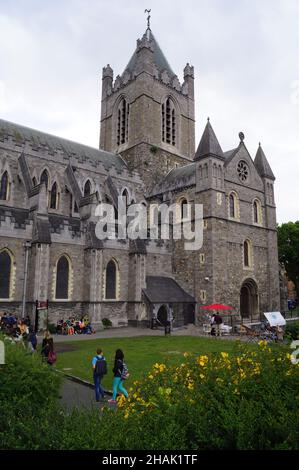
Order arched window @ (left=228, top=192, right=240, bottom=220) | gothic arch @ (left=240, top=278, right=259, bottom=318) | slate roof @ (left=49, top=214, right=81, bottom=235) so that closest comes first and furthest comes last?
slate roof @ (left=49, top=214, right=81, bottom=235) < arched window @ (left=228, top=192, right=240, bottom=220) < gothic arch @ (left=240, top=278, right=259, bottom=318)

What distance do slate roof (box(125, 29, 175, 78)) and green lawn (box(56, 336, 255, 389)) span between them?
121ft

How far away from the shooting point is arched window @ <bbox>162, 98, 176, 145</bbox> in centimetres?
4356

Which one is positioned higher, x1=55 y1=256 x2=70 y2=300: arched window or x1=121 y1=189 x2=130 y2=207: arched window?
x1=121 y1=189 x2=130 y2=207: arched window

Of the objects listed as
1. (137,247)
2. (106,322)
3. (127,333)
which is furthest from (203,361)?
(137,247)

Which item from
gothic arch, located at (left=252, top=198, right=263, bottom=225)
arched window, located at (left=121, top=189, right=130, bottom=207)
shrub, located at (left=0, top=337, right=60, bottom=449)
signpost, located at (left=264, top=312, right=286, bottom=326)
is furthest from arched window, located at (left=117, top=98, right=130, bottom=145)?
shrub, located at (left=0, top=337, right=60, bottom=449)

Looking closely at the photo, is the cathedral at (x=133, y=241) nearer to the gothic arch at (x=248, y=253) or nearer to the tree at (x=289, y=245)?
the gothic arch at (x=248, y=253)

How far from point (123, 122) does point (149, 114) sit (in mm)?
4910

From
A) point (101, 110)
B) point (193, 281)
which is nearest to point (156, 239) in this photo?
point (193, 281)

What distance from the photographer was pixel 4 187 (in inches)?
1125

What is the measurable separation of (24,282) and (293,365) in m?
21.3

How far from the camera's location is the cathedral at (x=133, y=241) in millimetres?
24469

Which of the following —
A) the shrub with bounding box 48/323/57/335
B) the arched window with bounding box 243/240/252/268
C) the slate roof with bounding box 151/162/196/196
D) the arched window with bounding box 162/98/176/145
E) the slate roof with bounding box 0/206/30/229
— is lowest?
the shrub with bounding box 48/323/57/335

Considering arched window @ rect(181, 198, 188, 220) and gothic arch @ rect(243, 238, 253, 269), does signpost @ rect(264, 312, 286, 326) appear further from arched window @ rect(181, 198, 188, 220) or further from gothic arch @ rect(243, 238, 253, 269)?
arched window @ rect(181, 198, 188, 220)

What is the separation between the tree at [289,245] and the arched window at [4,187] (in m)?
36.2
